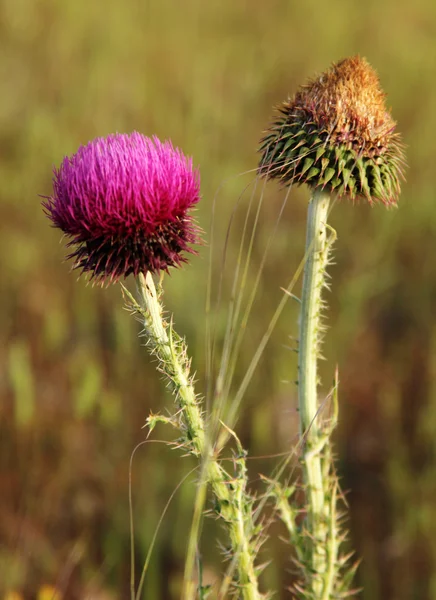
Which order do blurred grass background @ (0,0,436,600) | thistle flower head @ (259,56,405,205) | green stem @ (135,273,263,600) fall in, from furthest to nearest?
blurred grass background @ (0,0,436,600) → thistle flower head @ (259,56,405,205) → green stem @ (135,273,263,600)

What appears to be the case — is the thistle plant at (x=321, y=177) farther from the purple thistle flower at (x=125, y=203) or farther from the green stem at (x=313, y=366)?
the purple thistle flower at (x=125, y=203)

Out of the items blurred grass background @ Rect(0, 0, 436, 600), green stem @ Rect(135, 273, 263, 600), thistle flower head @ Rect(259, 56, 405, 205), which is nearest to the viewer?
green stem @ Rect(135, 273, 263, 600)

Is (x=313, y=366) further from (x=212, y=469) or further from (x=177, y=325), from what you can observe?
(x=177, y=325)

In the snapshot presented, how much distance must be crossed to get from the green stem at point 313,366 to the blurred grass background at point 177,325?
0.36 ft

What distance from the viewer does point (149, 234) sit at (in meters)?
1.91

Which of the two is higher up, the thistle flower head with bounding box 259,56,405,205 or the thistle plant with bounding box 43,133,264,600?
the thistle flower head with bounding box 259,56,405,205

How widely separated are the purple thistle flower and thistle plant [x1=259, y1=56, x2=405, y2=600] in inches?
11.6

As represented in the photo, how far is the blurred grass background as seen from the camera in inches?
133

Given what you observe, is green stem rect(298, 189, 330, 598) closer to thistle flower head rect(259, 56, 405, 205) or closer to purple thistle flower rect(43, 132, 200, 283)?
thistle flower head rect(259, 56, 405, 205)

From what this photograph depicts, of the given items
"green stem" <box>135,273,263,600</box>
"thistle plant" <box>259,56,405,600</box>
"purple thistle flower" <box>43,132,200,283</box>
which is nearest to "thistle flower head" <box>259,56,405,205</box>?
"thistle plant" <box>259,56,405,600</box>

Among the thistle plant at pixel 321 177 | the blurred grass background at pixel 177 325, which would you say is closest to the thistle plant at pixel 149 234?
the thistle plant at pixel 321 177

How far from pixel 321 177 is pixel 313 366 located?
1.87 ft

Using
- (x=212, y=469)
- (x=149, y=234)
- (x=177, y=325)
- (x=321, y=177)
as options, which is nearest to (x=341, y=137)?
(x=321, y=177)

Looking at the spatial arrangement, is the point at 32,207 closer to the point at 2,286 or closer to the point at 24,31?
the point at 2,286
